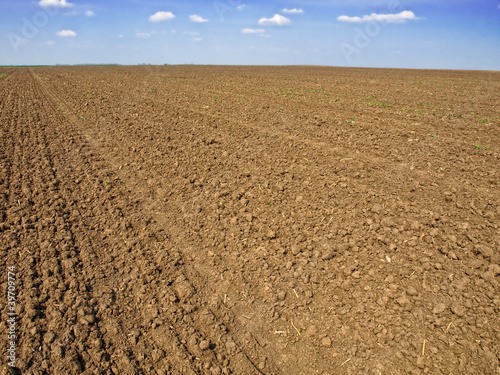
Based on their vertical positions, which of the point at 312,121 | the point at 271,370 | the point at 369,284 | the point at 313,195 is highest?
the point at 312,121

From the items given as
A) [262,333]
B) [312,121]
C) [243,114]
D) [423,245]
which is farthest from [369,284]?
[243,114]

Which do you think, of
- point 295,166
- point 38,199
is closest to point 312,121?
point 295,166

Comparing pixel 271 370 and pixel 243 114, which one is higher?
pixel 243 114

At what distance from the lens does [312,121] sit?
37.5 ft

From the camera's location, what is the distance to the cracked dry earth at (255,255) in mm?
3283

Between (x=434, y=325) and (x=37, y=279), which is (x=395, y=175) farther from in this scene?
(x=37, y=279)

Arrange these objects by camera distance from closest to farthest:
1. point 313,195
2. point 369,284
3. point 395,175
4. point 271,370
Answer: point 271,370 → point 369,284 → point 313,195 → point 395,175

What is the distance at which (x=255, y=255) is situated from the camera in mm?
4660

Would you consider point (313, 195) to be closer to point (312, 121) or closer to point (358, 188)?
point (358, 188)

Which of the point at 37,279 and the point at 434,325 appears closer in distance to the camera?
the point at 434,325

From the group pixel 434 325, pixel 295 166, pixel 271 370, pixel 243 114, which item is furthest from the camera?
pixel 243 114

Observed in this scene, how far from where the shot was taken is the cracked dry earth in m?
3.28

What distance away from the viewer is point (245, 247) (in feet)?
16.0

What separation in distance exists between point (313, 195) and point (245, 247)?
1882 millimetres
